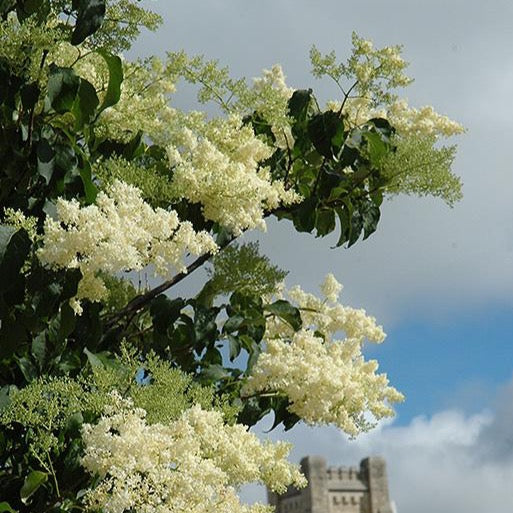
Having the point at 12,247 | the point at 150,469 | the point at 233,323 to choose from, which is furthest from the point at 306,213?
the point at 150,469

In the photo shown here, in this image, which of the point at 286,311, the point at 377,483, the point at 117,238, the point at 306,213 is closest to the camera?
the point at 117,238

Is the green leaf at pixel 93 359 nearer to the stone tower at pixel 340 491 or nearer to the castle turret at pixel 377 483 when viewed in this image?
the stone tower at pixel 340 491

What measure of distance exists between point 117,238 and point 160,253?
19 centimetres

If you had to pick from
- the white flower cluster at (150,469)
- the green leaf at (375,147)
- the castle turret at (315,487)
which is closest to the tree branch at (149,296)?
the green leaf at (375,147)

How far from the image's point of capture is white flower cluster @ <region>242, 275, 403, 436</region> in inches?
152

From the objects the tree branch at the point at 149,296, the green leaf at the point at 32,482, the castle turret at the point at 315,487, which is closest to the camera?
the green leaf at the point at 32,482

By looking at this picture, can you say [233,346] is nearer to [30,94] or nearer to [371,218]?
[371,218]

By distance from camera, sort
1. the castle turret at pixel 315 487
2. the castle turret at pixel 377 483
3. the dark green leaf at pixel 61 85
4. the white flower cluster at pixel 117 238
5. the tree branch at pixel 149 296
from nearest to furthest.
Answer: the white flower cluster at pixel 117 238 < the dark green leaf at pixel 61 85 < the tree branch at pixel 149 296 < the castle turret at pixel 315 487 < the castle turret at pixel 377 483

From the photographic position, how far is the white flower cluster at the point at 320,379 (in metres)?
3.87

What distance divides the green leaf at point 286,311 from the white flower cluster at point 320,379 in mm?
51

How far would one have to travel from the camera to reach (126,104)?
3.61 metres

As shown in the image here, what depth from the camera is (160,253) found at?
2.82m

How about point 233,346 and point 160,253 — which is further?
point 233,346

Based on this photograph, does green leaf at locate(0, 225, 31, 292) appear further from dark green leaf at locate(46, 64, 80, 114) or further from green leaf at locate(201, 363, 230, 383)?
green leaf at locate(201, 363, 230, 383)
